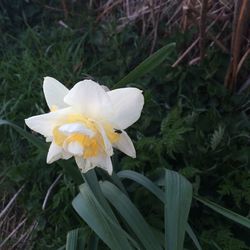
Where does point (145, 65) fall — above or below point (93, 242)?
above

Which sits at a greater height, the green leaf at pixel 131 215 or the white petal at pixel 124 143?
the white petal at pixel 124 143

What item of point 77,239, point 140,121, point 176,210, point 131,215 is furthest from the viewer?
point 140,121

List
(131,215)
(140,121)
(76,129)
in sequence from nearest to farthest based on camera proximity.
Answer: (76,129), (131,215), (140,121)

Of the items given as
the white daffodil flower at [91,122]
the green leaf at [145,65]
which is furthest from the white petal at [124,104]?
the green leaf at [145,65]

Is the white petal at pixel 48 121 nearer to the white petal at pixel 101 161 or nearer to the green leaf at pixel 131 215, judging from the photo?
the white petal at pixel 101 161

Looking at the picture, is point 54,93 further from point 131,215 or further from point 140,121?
point 140,121

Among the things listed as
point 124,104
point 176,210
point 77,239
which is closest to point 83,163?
point 124,104

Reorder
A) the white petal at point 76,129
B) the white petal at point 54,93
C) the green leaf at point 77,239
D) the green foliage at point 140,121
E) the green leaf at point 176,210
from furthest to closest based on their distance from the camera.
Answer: the green foliage at point 140,121 → the green leaf at point 77,239 → the green leaf at point 176,210 → the white petal at point 54,93 → the white petal at point 76,129

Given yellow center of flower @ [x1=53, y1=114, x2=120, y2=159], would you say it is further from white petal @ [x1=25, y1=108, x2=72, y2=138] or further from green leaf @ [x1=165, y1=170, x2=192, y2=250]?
green leaf @ [x1=165, y1=170, x2=192, y2=250]
